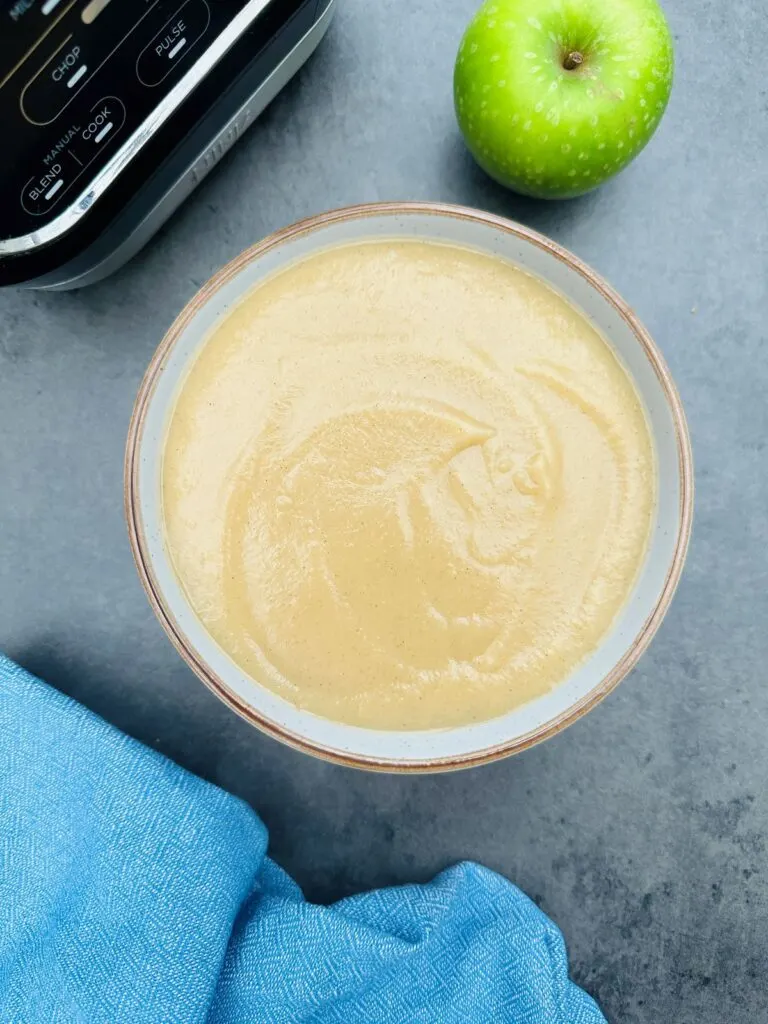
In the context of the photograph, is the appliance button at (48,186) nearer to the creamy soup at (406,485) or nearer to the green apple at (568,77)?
the creamy soup at (406,485)

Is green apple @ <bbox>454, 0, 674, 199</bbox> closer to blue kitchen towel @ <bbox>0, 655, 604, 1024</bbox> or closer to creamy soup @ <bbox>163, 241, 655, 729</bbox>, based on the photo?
creamy soup @ <bbox>163, 241, 655, 729</bbox>

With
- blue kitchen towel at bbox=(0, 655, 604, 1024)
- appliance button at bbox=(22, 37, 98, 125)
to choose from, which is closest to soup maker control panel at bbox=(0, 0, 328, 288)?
appliance button at bbox=(22, 37, 98, 125)

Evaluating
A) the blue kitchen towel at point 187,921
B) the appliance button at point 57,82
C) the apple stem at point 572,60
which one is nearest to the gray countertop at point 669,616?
the blue kitchen towel at point 187,921

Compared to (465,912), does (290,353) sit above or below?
above

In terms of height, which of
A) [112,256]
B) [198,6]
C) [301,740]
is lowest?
[301,740]

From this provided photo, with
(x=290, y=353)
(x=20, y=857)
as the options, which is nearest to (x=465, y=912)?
(x=20, y=857)

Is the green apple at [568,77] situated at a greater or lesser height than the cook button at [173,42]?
lesser

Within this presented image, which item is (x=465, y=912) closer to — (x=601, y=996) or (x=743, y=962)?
(x=601, y=996)

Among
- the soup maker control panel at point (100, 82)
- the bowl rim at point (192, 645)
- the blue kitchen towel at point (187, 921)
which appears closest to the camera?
the soup maker control panel at point (100, 82)
